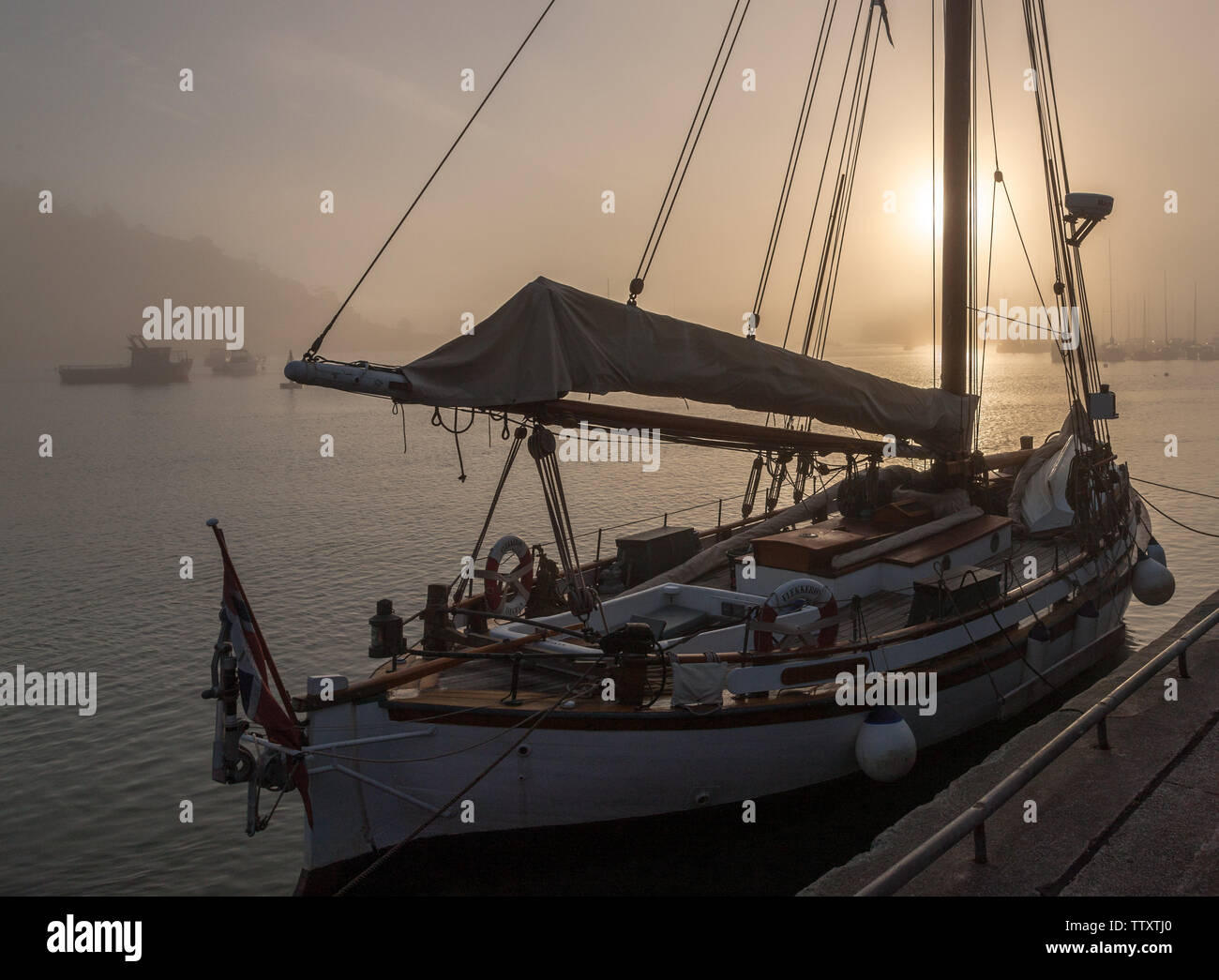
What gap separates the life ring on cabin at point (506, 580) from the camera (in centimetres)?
1400

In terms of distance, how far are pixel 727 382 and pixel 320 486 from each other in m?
44.3

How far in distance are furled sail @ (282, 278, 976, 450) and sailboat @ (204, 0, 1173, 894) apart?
0.10ft

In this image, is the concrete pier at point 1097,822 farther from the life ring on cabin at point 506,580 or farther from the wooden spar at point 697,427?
the life ring on cabin at point 506,580

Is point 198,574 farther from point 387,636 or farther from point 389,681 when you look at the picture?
point 389,681

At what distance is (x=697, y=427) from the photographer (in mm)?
12922

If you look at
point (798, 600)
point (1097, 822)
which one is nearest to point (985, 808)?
point (1097, 822)

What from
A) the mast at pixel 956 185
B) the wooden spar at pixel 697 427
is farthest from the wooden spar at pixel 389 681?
the mast at pixel 956 185

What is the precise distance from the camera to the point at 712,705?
11.3 m

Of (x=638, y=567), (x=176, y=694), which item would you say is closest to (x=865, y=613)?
(x=638, y=567)

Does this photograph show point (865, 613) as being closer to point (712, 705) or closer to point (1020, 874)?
point (712, 705)

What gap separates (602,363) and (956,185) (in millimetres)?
11873

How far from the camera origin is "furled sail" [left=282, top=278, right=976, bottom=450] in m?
10.6
